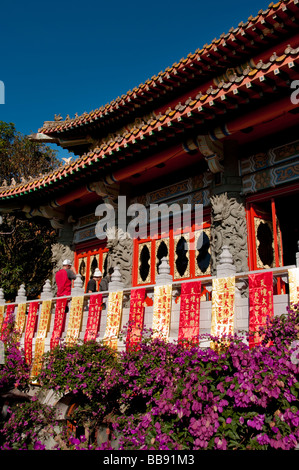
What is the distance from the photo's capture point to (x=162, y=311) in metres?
5.83

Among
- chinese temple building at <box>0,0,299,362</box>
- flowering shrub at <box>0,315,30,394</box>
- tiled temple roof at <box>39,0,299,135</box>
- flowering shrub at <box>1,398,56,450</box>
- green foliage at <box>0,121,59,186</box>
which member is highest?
green foliage at <box>0,121,59,186</box>

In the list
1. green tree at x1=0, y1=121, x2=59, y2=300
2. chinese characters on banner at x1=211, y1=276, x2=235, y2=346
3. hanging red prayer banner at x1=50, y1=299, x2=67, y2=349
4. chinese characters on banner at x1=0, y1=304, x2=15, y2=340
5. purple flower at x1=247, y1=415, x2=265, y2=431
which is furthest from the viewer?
green tree at x1=0, y1=121, x2=59, y2=300

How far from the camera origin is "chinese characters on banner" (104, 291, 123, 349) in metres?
6.42

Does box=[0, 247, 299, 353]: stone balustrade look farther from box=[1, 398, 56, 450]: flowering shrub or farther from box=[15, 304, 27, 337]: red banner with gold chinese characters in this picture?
box=[1, 398, 56, 450]: flowering shrub

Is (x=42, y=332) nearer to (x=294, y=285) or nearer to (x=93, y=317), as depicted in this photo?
(x=93, y=317)

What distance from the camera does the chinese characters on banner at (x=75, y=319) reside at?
7.22 m

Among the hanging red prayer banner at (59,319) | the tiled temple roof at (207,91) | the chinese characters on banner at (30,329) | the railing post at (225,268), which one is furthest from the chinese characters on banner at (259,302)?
the chinese characters on banner at (30,329)

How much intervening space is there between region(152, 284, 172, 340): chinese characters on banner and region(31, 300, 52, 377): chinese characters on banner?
312 centimetres

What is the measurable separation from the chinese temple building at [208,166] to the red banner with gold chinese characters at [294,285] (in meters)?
0.26

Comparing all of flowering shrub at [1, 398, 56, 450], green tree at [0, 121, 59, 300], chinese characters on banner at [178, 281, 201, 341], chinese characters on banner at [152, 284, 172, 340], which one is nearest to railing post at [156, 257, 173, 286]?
chinese characters on banner at [152, 284, 172, 340]

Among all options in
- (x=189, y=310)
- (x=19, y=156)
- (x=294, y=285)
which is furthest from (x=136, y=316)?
(x=19, y=156)

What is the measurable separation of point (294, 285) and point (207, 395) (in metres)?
1.55

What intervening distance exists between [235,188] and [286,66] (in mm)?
2692

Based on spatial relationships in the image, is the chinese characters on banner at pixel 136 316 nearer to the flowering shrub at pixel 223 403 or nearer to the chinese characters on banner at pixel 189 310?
the chinese characters on banner at pixel 189 310
